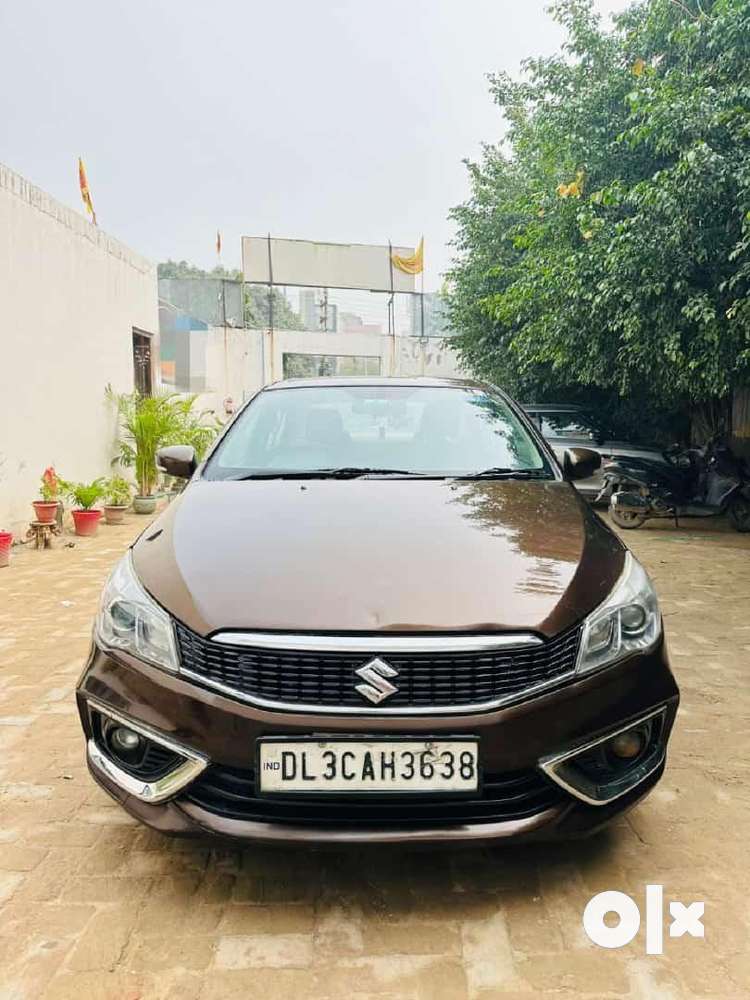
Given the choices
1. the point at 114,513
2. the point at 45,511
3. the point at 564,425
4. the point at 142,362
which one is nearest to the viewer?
the point at 45,511

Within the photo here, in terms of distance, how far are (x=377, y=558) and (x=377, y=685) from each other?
432mm

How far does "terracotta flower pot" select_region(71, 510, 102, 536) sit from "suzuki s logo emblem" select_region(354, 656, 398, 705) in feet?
22.7

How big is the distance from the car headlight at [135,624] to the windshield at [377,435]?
88 cm

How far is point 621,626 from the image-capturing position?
218 cm

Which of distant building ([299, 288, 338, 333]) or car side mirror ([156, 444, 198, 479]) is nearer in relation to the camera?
car side mirror ([156, 444, 198, 479])

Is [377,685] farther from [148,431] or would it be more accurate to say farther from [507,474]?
[148,431]

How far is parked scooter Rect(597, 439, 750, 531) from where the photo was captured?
8.77 meters

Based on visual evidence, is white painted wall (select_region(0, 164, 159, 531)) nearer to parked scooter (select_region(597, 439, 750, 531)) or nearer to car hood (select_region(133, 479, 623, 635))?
car hood (select_region(133, 479, 623, 635))

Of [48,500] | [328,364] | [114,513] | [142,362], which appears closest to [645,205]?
[48,500]

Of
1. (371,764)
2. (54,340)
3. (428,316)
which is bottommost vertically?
(371,764)

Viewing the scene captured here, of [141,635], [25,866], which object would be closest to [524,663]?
[141,635]

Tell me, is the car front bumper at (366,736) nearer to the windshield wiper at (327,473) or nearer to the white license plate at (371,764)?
the white license plate at (371,764)

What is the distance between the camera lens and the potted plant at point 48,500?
24.9ft

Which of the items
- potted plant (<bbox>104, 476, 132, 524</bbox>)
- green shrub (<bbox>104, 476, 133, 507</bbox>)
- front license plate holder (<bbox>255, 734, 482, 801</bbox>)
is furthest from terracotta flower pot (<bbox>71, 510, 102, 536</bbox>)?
front license plate holder (<bbox>255, 734, 482, 801</bbox>)
